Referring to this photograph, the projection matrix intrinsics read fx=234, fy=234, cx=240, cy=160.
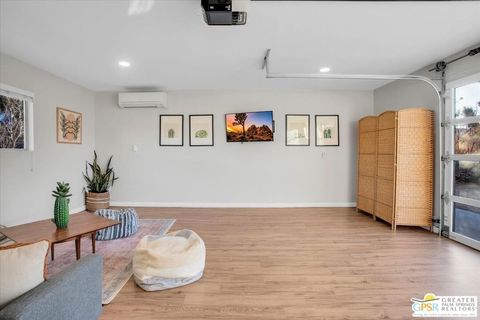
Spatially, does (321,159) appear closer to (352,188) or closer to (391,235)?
(352,188)

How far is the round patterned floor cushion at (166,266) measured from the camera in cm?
211

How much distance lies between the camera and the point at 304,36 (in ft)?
9.06

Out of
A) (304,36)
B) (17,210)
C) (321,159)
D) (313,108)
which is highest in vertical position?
(304,36)

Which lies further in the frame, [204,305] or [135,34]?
[135,34]

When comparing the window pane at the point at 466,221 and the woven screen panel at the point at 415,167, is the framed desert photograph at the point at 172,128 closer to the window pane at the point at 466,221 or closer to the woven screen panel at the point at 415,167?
the woven screen panel at the point at 415,167

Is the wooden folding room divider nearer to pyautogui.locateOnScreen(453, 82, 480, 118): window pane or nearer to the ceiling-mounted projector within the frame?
pyautogui.locateOnScreen(453, 82, 480, 118): window pane

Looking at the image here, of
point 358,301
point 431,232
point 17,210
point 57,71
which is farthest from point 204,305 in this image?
point 57,71

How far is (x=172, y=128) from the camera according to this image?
17.0 feet

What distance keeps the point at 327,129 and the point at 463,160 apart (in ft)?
7.61

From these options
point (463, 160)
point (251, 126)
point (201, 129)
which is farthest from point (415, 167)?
point (201, 129)

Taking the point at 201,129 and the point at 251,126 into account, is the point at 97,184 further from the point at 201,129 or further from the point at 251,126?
the point at 251,126

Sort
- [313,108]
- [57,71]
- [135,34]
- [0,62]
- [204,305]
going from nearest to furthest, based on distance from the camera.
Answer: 1. [204,305]
2. [135,34]
3. [0,62]
4. [57,71]
5. [313,108]

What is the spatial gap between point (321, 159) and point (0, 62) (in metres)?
5.60

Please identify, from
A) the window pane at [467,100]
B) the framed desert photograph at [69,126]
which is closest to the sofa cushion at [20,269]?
the framed desert photograph at [69,126]
